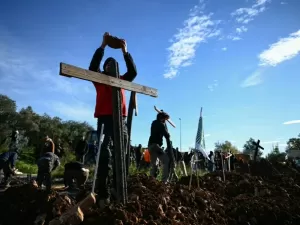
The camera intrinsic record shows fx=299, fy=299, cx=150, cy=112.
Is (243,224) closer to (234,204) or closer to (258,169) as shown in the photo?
(234,204)

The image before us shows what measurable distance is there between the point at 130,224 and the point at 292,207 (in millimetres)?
3406

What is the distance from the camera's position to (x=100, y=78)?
139 inches

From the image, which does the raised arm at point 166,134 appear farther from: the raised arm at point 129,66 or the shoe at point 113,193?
the shoe at point 113,193

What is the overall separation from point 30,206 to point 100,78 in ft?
5.96

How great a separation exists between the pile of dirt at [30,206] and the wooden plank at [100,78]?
5.00ft

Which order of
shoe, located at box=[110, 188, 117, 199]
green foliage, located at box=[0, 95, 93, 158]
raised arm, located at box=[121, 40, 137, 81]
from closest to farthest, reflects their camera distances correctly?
shoe, located at box=[110, 188, 117, 199] → raised arm, located at box=[121, 40, 137, 81] → green foliage, located at box=[0, 95, 93, 158]

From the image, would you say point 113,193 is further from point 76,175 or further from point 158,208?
point 76,175

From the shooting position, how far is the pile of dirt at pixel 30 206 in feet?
11.5

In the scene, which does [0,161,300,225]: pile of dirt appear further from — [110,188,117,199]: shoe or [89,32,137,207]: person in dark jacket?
[89,32,137,207]: person in dark jacket

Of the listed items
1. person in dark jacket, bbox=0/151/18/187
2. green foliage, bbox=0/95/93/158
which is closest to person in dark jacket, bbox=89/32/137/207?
person in dark jacket, bbox=0/151/18/187

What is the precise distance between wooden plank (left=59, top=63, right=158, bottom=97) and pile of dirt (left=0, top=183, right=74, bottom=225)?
5.00 ft

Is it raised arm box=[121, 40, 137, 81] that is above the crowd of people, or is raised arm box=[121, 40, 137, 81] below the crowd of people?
above

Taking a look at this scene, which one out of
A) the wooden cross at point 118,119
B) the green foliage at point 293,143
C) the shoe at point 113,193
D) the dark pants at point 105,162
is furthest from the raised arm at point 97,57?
the green foliage at point 293,143

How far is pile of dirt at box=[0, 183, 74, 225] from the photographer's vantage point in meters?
3.50
